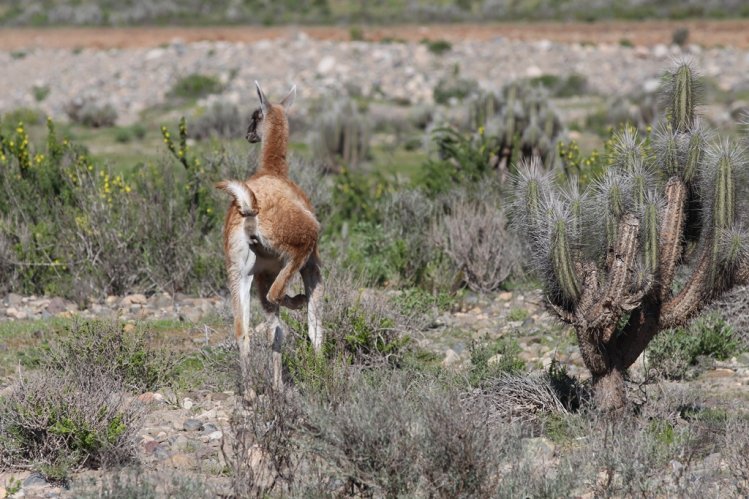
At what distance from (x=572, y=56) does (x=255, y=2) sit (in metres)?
26.6

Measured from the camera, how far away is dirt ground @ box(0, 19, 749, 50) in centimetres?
4706

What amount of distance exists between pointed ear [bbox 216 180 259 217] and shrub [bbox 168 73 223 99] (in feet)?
89.6

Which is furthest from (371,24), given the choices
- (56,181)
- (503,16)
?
(56,181)

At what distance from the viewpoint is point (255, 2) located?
62.5 metres

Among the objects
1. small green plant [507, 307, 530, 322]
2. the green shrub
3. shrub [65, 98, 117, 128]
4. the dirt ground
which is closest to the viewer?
the green shrub

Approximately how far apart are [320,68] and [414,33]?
12963 millimetres

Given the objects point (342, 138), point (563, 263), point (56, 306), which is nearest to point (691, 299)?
point (563, 263)

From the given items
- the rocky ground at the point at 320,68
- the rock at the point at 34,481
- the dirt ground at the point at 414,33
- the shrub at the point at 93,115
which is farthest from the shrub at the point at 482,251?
the dirt ground at the point at 414,33

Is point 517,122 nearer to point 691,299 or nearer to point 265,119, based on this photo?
point 265,119

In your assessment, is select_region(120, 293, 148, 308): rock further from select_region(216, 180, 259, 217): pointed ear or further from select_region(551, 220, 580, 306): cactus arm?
select_region(551, 220, 580, 306): cactus arm

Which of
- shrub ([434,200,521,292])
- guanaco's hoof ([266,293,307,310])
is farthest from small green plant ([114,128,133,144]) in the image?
guanaco's hoof ([266,293,307,310])

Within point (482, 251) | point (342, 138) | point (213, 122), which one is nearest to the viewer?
point (482, 251)

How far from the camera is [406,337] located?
8.87 meters

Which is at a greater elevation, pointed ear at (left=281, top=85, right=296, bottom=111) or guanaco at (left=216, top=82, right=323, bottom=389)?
pointed ear at (left=281, top=85, right=296, bottom=111)
